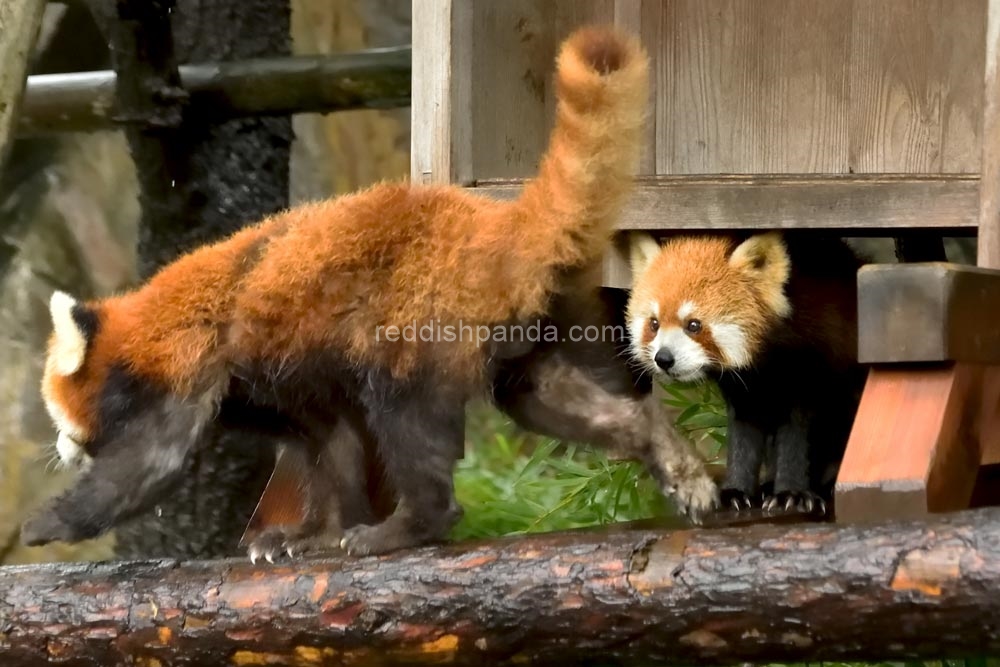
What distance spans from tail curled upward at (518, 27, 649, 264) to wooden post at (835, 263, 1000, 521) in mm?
490

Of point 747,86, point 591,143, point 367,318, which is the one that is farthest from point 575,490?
point 591,143

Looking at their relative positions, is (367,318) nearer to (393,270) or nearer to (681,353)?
(393,270)

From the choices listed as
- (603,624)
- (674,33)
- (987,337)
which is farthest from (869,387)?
(674,33)

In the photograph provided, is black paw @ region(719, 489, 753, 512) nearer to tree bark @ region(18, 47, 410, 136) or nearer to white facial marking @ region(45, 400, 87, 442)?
white facial marking @ region(45, 400, 87, 442)

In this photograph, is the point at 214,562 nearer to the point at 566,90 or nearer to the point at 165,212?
the point at 566,90

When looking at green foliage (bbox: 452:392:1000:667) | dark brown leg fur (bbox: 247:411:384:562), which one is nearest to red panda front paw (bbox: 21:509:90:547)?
dark brown leg fur (bbox: 247:411:384:562)

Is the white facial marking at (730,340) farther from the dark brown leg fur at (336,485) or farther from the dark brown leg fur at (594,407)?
the dark brown leg fur at (336,485)

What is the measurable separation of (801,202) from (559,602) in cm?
116

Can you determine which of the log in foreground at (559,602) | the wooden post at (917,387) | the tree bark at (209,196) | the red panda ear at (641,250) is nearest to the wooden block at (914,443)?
the wooden post at (917,387)

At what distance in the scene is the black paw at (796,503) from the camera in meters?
2.85

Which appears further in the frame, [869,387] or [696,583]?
[869,387]

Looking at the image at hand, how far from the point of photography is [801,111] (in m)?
3.26

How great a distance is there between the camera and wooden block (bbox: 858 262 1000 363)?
2.19m

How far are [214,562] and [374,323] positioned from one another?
1.91ft
